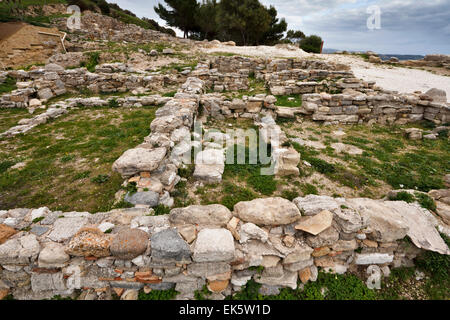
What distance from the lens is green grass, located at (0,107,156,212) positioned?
458 cm

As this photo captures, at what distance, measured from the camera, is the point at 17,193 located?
4719 mm

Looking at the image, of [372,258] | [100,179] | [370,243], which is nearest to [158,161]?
[100,179]

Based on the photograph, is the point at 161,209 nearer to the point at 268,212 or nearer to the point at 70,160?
the point at 268,212

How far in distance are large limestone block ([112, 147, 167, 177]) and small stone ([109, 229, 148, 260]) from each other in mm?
1676

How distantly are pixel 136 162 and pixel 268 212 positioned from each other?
→ 2.95 metres

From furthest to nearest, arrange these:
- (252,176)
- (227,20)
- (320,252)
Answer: (227,20) < (252,176) < (320,252)

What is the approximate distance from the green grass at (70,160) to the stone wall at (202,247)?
992 millimetres

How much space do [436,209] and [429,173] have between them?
99.6 inches

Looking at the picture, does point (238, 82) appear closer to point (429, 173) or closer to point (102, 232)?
point (429, 173)

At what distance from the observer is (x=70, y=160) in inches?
232

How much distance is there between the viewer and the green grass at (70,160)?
4578mm

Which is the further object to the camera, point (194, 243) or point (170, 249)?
point (194, 243)
